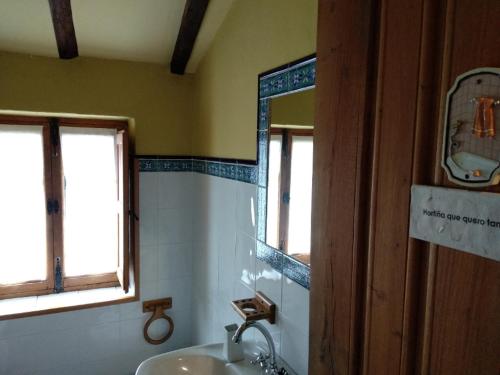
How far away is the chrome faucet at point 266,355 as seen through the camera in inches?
49.9

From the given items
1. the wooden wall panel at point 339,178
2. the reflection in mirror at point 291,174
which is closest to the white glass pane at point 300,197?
the reflection in mirror at point 291,174

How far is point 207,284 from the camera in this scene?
2.18m

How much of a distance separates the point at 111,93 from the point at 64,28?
0.43 meters

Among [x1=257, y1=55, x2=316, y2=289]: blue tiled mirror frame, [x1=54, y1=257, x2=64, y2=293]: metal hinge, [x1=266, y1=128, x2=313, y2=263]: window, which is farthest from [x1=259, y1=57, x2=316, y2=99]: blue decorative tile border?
[x1=54, y1=257, x2=64, y2=293]: metal hinge

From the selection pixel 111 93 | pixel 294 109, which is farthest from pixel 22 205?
pixel 294 109

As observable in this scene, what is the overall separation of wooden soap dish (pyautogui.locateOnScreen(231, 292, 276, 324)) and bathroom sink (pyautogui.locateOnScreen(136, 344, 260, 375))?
20cm

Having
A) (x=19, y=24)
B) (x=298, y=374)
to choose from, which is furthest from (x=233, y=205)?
(x=19, y=24)

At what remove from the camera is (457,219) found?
444 millimetres

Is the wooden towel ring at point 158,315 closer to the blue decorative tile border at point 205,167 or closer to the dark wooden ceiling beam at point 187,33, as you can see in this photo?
the blue decorative tile border at point 205,167

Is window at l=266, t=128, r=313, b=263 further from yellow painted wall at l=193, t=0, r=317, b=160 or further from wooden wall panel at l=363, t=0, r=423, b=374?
wooden wall panel at l=363, t=0, r=423, b=374

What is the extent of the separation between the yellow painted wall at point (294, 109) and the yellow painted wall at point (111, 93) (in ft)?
3.57

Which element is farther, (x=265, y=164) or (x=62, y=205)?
(x=62, y=205)

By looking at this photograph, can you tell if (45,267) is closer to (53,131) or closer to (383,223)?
(53,131)

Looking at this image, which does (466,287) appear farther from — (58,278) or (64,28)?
(58,278)
